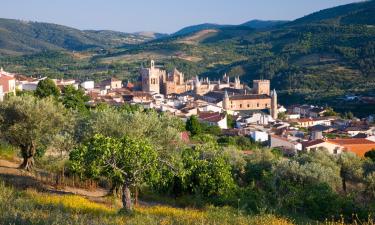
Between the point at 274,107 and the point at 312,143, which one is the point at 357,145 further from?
the point at 274,107

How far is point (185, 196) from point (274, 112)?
5783cm

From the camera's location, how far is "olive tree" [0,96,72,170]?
15.0 m

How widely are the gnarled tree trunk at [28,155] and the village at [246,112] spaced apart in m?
12.5

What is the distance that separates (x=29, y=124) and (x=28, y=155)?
1.17 meters

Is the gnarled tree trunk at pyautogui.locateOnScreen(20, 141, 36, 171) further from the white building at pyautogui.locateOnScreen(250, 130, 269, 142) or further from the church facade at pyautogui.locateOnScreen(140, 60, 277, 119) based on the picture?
the church facade at pyautogui.locateOnScreen(140, 60, 277, 119)

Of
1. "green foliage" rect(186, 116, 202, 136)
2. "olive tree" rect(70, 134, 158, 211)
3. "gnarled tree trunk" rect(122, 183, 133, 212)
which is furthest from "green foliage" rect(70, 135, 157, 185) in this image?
"green foliage" rect(186, 116, 202, 136)

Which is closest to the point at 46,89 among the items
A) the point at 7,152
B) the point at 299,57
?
the point at 7,152

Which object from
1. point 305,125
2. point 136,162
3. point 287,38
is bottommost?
point 305,125

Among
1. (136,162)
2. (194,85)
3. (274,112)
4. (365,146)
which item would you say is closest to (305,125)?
(274,112)

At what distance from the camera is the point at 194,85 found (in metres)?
89.7

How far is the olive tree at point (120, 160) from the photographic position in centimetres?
1056

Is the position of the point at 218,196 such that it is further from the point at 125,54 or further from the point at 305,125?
the point at 125,54

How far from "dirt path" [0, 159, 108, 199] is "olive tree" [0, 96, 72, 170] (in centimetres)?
74

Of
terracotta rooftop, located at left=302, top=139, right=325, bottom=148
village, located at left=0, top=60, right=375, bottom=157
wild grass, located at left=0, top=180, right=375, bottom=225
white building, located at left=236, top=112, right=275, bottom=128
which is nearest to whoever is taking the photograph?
wild grass, located at left=0, top=180, right=375, bottom=225
